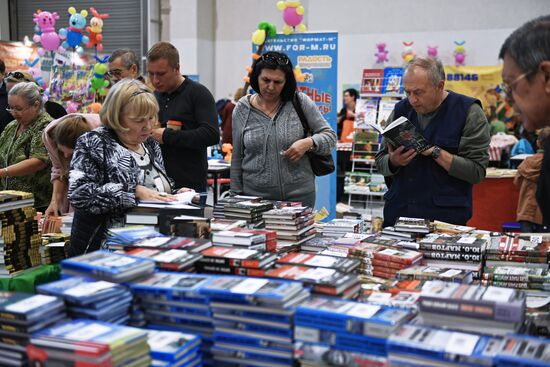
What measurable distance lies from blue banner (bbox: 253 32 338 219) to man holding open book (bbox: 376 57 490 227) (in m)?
3.32

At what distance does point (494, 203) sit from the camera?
21.4ft

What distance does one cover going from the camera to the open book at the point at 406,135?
3.07 m

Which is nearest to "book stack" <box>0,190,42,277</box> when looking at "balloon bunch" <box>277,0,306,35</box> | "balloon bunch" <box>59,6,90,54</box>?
"balloon bunch" <box>277,0,306,35</box>

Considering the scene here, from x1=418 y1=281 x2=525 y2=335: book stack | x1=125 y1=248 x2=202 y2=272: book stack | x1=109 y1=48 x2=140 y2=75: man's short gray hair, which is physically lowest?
x1=418 y1=281 x2=525 y2=335: book stack

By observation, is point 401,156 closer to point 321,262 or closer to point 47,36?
point 321,262

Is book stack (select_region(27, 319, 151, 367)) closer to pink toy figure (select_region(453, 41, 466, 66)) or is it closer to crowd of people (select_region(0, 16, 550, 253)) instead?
crowd of people (select_region(0, 16, 550, 253))

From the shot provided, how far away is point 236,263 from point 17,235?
1.39m

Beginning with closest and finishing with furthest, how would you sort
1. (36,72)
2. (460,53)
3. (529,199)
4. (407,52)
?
(529,199) < (36,72) < (460,53) < (407,52)

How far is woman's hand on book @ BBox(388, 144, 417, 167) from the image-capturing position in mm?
3133

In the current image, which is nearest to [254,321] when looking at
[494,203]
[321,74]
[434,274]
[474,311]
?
[474,311]

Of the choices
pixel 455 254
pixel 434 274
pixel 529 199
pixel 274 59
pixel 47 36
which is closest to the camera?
pixel 434 274

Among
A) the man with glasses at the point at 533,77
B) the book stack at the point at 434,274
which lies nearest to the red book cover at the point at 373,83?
the book stack at the point at 434,274

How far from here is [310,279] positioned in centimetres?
166

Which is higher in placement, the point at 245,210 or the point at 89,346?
the point at 245,210
